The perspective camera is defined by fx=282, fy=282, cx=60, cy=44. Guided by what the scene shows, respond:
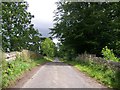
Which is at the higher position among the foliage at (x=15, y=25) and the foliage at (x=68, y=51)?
the foliage at (x=15, y=25)

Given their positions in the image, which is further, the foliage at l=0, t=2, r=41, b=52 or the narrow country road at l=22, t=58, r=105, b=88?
the foliage at l=0, t=2, r=41, b=52

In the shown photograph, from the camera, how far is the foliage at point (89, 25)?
3919 cm

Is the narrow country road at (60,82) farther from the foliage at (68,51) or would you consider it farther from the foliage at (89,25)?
the foliage at (68,51)

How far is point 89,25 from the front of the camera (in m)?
39.2

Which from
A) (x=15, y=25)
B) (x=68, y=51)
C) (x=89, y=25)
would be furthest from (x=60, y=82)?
(x=68, y=51)

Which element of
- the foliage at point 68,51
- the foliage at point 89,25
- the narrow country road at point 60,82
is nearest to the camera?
the narrow country road at point 60,82

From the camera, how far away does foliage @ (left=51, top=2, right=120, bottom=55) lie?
1543 inches

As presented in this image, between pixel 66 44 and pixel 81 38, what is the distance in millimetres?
3893

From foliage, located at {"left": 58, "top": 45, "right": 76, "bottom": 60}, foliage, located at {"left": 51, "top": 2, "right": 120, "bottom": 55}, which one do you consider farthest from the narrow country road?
foliage, located at {"left": 58, "top": 45, "right": 76, "bottom": 60}

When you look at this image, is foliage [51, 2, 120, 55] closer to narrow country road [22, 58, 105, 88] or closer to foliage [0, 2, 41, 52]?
foliage [0, 2, 41, 52]

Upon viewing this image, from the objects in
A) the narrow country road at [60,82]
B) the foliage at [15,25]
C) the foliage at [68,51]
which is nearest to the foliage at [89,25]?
the foliage at [68,51]

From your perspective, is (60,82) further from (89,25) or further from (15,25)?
(15,25)

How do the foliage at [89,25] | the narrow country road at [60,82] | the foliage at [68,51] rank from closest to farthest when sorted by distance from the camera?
the narrow country road at [60,82]
the foliage at [89,25]
the foliage at [68,51]

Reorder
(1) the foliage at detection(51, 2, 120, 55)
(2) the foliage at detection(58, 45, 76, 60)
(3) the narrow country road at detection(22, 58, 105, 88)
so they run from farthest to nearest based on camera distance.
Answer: (2) the foliage at detection(58, 45, 76, 60) < (1) the foliage at detection(51, 2, 120, 55) < (3) the narrow country road at detection(22, 58, 105, 88)
